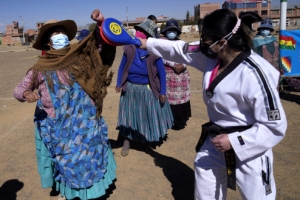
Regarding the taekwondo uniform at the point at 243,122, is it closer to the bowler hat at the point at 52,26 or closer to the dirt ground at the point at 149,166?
the bowler hat at the point at 52,26

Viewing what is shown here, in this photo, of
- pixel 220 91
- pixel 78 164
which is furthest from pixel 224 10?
pixel 78 164

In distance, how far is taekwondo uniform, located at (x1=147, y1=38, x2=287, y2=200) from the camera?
5.94 ft

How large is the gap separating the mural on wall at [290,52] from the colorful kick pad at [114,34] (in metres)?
5.34

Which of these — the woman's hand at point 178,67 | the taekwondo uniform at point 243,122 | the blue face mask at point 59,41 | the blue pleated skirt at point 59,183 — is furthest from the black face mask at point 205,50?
the woman's hand at point 178,67

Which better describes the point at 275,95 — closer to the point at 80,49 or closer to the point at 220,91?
the point at 220,91

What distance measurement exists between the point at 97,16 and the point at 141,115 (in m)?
2.04

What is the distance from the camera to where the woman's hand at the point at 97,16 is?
2.40 metres

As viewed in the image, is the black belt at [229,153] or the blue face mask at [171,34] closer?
the black belt at [229,153]

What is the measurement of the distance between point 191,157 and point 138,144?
0.94 metres

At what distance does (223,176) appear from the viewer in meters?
2.29

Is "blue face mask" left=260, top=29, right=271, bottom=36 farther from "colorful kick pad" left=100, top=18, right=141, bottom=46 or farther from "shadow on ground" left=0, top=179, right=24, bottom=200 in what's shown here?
"shadow on ground" left=0, top=179, right=24, bottom=200

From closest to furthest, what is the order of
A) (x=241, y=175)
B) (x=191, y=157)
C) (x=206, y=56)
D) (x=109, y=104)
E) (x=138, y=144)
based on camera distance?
(x=241, y=175), (x=206, y=56), (x=191, y=157), (x=138, y=144), (x=109, y=104)

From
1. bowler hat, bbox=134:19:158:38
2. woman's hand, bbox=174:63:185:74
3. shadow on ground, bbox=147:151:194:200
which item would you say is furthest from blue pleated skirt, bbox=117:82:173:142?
woman's hand, bbox=174:63:185:74

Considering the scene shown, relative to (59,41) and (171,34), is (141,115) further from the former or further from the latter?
(59,41)
